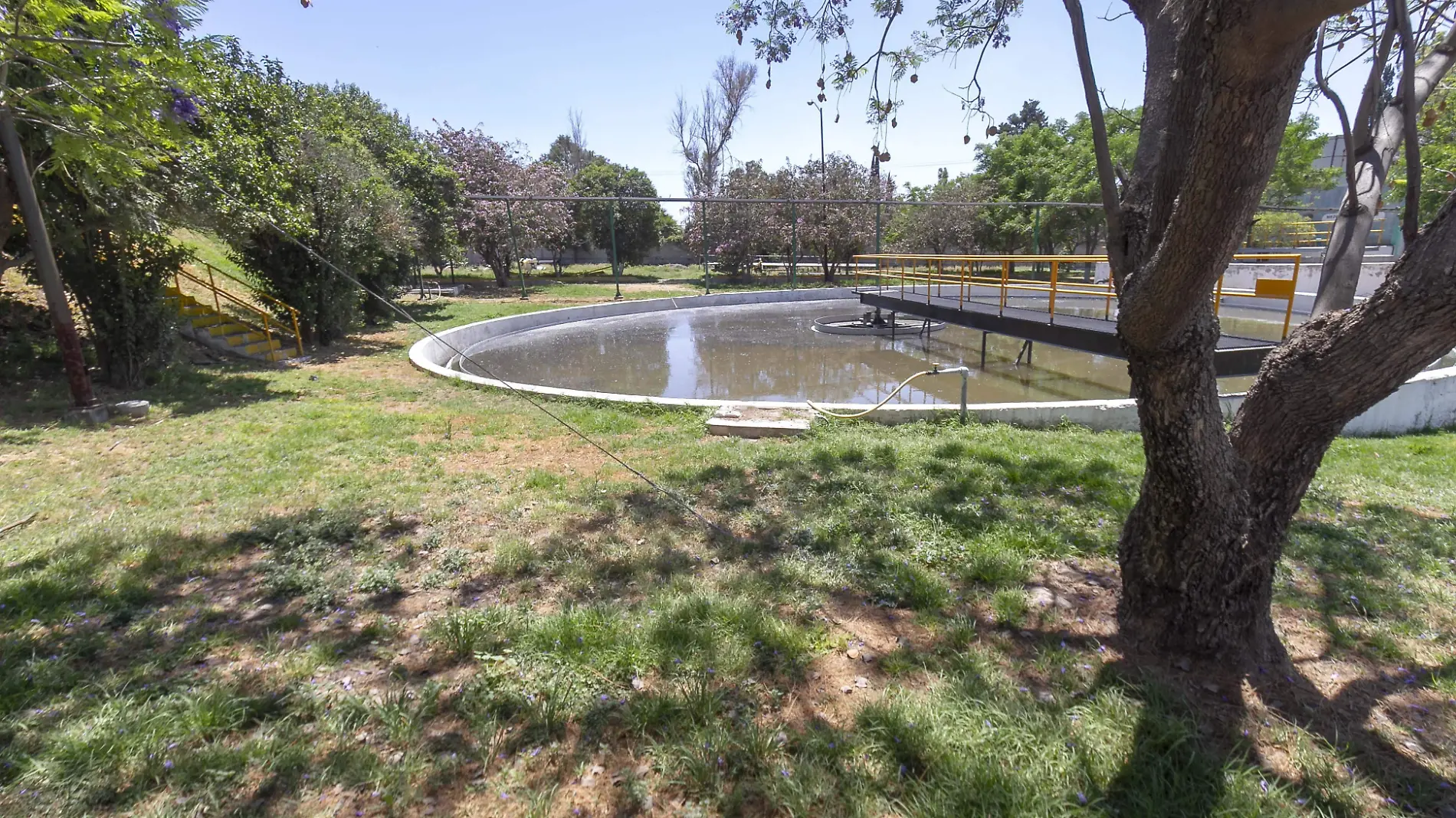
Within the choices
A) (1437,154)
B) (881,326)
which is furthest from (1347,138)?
(1437,154)

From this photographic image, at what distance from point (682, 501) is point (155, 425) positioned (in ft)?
18.0

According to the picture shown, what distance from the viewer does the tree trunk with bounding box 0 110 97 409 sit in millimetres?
5691

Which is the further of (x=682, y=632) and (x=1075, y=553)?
(x=1075, y=553)

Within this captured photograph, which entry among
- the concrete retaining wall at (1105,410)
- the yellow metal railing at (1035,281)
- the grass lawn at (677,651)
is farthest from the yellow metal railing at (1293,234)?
the grass lawn at (677,651)

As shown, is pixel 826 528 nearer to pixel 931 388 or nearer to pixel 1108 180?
pixel 1108 180

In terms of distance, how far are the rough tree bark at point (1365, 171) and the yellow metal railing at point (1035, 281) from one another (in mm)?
433

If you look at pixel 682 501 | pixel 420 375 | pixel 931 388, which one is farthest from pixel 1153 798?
pixel 420 375

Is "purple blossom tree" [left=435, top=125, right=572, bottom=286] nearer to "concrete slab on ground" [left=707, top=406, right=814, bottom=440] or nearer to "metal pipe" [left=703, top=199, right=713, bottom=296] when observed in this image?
"metal pipe" [left=703, top=199, right=713, bottom=296]

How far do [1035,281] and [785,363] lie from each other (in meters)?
6.91

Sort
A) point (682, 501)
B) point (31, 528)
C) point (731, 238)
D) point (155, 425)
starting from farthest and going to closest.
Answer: point (731, 238) < point (155, 425) < point (682, 501) < point (31, 528)

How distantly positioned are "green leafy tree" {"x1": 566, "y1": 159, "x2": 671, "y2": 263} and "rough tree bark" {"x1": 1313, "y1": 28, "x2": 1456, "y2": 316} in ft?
96.6

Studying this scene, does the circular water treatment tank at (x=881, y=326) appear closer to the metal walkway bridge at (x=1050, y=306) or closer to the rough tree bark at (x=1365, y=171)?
the metal walkway bridge at (x=1050, y=306)

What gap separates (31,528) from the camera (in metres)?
3.69

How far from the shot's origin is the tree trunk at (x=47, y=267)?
224 inches
